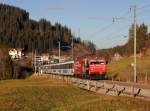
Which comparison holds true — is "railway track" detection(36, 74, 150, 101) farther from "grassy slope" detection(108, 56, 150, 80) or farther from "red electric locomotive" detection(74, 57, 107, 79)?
"grassy slope" detection(108, 56, 150, 80)

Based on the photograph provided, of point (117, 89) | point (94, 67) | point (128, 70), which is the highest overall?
point (94, 67)

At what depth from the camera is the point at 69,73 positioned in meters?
89.9

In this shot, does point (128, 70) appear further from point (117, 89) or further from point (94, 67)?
point (117, 89)

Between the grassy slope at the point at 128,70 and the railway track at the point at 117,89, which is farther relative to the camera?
the grassy slope at the point at 128,70

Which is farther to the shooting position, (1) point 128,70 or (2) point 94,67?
(1) point 128,70

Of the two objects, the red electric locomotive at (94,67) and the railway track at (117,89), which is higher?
the red electric locomotive at (94,67)

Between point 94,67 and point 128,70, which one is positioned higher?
point 94,67

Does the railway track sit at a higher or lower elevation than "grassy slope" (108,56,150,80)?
lower

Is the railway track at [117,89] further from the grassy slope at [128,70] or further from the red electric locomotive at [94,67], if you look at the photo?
the grassy slope at [128,70]

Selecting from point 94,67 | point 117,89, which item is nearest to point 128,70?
point 94,67

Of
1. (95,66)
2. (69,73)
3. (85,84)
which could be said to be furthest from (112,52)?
(85,84)

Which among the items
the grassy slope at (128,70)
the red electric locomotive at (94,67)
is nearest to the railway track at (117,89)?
the red electric locomotive at (94,67)

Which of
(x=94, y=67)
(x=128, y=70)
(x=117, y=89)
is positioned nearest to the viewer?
(x=117, y=89)

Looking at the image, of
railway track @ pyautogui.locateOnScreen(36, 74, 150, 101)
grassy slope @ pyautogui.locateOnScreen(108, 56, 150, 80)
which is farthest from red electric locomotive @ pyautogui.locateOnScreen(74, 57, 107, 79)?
railway track @ pyautogui.locateOnScreen(36, 74, 150, 101)
